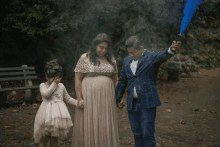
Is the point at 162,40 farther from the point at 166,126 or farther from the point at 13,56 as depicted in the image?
the point at 13,56

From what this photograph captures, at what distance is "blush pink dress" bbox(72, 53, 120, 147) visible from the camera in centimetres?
320

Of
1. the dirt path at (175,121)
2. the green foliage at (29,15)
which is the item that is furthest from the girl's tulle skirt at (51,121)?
the green foliage at (29,15)

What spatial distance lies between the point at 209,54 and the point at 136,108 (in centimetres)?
1095

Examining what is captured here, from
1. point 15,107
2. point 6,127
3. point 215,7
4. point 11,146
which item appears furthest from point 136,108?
point 215,7

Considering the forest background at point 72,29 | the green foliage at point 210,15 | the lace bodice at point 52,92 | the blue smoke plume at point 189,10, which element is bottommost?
the lace bodice at point 52,92

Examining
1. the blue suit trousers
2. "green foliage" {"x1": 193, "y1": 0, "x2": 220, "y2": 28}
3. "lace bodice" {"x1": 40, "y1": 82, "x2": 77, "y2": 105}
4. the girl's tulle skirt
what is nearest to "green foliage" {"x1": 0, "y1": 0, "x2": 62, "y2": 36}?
"lace bodice" {"x1": 40, "y1": 82, "x2": 77, "y2": 105}

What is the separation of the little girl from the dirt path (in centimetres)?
138

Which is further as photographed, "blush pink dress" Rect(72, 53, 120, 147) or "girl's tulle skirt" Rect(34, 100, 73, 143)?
"blush pink dress" Rect(72, 53, 120, 147)

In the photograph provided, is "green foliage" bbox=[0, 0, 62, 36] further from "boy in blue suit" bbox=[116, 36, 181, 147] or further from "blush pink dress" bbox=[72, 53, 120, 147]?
"boy in blue suit" bbox=[116, 36, 181, 147]

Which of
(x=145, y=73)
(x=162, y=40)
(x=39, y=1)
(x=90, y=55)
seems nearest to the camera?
(x=145, y=73)

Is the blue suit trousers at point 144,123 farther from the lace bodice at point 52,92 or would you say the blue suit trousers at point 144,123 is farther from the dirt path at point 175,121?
the dirt path at point 175,121

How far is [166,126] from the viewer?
5.23 metres

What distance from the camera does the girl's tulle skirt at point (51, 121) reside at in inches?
109

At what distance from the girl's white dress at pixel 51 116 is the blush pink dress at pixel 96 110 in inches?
15.6
